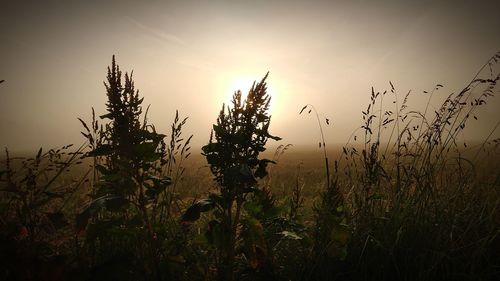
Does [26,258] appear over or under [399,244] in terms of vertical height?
over

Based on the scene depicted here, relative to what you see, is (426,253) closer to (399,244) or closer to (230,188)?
(399,244)

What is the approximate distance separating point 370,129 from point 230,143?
2034 mm

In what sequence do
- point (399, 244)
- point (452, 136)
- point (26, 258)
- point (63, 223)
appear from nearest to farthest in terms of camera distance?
point (26, 258), point (63, 223), point (399, 244), point (452, 136)

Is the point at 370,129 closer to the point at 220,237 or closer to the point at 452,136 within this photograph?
the point at 452,136

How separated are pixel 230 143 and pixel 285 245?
51.6 inches

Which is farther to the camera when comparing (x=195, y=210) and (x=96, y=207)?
(x=195, y=210)

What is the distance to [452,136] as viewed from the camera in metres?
3.15

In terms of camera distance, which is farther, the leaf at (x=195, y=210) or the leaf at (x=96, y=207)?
the leaf at (x=195, y=210)

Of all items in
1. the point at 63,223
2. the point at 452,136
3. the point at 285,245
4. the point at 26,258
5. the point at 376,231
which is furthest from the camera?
the point at 452,136

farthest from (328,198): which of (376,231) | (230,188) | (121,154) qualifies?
(121,154)

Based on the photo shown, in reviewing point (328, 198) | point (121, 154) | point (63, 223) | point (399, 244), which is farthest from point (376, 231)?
point (63, 223)

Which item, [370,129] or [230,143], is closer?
[230,143]

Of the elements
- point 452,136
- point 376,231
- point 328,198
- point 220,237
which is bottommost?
point 376,231

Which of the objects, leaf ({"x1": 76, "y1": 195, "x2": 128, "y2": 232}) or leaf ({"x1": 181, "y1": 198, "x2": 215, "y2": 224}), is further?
leaf ({"x1": 181, "y1": 198, "x2": 215, "y2": 224})
